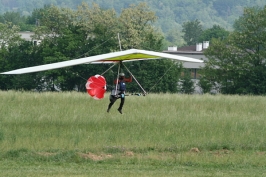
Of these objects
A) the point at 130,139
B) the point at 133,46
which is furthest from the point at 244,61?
the point at 130,139

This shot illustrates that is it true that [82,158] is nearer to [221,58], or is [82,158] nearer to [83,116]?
[83,116]

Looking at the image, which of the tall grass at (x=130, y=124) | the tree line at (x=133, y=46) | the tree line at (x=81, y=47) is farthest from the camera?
the tree line at (x=81, y=47)

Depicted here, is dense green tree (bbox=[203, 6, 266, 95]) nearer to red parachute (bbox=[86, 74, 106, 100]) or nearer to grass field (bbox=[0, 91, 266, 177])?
grass field (bbox=[0, 91, 266, 177])

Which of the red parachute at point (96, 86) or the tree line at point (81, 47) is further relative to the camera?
the tree line at point (81, 47)

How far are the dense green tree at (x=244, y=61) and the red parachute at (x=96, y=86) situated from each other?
103 ft

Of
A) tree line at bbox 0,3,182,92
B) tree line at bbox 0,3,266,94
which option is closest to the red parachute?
tree line at bbox 0,3,266,94

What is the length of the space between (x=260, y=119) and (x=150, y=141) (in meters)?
5.69

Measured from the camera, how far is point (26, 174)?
1152 centimetres

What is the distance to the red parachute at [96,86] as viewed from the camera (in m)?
20.1

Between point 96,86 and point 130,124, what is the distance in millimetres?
2101

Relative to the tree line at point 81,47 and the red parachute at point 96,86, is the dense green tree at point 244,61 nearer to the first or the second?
the tree line at point 81,47

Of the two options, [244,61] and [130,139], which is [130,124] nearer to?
[130,139]

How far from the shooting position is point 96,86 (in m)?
20.2

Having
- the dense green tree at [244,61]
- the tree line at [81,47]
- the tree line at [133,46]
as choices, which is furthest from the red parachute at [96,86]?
the dense green tree at [244,61]
